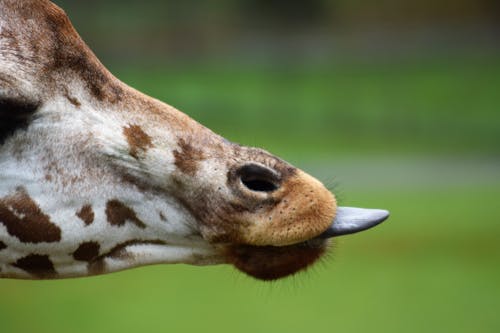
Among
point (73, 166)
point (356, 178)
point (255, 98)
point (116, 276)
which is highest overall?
point (255, 98)

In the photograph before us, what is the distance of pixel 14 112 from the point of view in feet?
11.0

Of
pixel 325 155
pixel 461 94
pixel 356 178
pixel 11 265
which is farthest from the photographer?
pixel 461 94

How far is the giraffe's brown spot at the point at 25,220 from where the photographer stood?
11.1 ft

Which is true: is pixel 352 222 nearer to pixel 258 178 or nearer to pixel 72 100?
pixel 258 178

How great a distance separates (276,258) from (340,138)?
19.6 metres

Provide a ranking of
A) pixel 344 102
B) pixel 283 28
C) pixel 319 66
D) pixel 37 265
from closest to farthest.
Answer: pixel 37 265 → pixel 344 102 → pixel 319 66 → pixel 283 28

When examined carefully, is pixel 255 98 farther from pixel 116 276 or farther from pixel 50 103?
pixel 50 103

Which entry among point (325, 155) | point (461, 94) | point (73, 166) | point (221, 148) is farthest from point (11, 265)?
point (461, 94)

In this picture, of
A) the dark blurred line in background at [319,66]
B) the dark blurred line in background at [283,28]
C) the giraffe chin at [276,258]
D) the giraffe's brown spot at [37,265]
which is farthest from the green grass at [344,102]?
the giraffe chin at [276,258]

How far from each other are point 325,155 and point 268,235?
16.8 m

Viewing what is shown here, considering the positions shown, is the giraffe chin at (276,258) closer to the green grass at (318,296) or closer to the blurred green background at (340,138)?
the blurred green background at (340,138)

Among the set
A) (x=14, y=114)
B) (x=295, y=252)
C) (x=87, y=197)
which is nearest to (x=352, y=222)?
(x=295, y=252)

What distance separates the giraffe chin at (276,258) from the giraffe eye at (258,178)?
0.20m

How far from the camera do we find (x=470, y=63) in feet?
95.4
